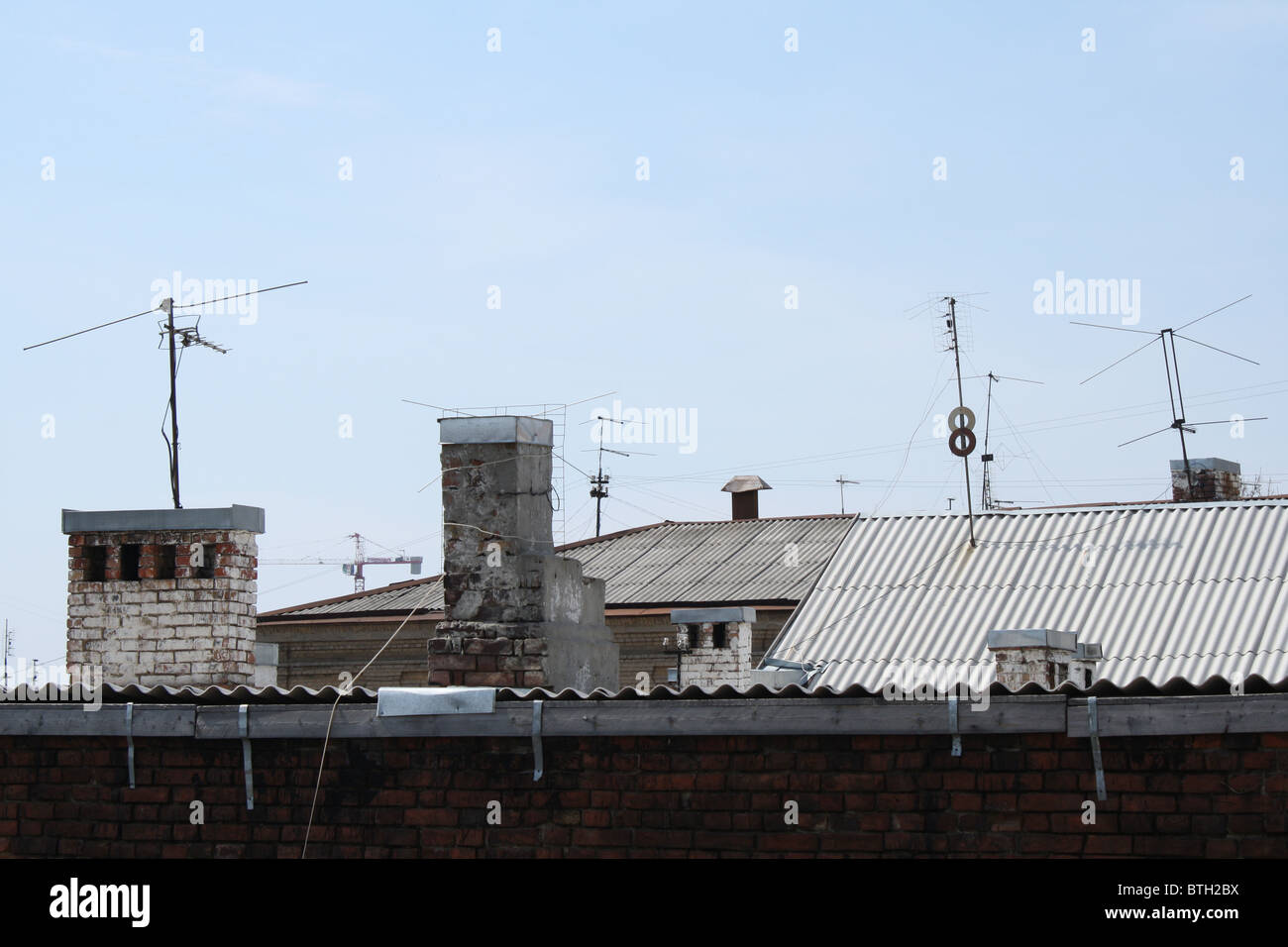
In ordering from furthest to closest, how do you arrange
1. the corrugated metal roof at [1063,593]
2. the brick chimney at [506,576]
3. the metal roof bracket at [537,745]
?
1. the corrugated metal roof at [1063,593]
2. the brick chimney at [506,576]
3. the metal roof bracket at [537,745]

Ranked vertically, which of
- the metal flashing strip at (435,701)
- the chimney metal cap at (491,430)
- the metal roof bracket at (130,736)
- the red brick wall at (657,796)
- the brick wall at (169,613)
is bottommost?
the red brick wall at (657,796)

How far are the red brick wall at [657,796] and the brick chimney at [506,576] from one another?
1655 mm

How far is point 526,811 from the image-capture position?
26.0 feet

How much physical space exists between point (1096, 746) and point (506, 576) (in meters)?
4.16

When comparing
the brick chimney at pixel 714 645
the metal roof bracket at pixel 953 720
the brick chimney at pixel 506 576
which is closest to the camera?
the metal roof bracket at pixel 953 720

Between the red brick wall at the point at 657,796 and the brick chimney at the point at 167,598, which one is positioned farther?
the brick chimney at the point at 167,598

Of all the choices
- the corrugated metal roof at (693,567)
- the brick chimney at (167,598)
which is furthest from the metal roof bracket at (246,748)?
the corrugated metal roof at (693,567)

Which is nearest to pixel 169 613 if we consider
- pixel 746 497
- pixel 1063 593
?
pixel 1063 593

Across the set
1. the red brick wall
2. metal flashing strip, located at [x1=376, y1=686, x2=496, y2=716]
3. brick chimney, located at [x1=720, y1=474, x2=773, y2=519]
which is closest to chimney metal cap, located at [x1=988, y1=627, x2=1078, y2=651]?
the red brick wall

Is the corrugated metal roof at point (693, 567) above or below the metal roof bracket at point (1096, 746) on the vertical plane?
above

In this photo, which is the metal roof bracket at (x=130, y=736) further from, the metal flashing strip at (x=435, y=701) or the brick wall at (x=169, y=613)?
the brick wall at (x=169, y=613)

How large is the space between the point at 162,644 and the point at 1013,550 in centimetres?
994

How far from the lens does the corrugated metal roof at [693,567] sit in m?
23.6
